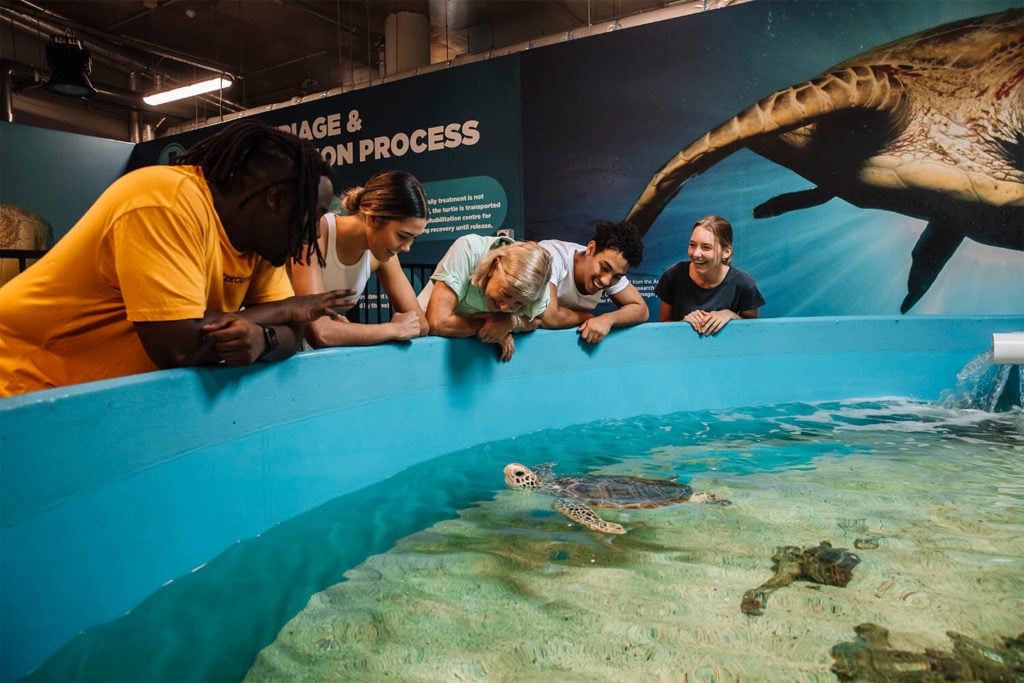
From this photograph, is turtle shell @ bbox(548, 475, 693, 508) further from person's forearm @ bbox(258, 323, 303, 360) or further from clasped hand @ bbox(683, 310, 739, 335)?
clasped hand @ bbox(683, 310, 739, 335)

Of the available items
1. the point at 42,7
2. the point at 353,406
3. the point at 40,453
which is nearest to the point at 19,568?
the point at 40,453

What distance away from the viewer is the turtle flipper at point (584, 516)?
1.72 m

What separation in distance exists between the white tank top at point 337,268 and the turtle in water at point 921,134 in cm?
396

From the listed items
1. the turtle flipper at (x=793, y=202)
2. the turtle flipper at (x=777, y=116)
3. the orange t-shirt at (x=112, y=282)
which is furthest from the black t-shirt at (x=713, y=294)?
the orange t-shirt at (x=112, y=282)

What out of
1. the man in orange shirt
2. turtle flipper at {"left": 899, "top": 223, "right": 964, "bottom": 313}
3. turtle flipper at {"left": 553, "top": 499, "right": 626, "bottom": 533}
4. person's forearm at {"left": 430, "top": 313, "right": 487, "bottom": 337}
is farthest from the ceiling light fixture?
turtle flipper at {"left": 899, "top": 223, "right": 964, "bottom": 313}

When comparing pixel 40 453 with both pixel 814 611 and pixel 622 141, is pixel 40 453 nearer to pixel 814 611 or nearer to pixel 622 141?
pixel 814 611

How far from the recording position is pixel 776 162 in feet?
17.3

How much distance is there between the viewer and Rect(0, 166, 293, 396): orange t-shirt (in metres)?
1.25

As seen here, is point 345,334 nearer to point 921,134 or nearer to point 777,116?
point 777,116

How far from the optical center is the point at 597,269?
295 cm

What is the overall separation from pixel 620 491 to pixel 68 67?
858 centimetres

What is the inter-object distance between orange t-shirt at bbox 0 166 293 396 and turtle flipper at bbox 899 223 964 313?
5.19m

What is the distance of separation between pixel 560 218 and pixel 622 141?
34.5 inches

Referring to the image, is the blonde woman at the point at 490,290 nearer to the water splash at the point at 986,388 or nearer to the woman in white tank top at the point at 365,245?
the woman in white tank top at the point at 365,245
